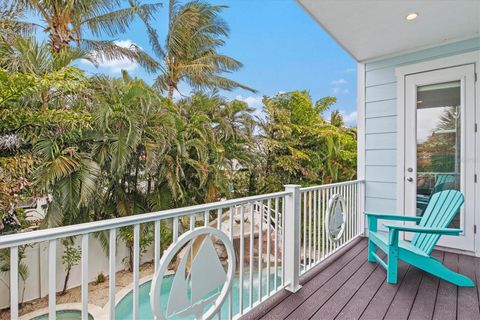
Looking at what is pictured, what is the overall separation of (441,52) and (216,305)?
153 inches

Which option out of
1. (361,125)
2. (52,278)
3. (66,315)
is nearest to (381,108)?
(361,125)

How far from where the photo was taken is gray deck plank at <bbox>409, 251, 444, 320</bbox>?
207cm

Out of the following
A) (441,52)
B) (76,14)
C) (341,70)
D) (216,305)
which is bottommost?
(216,305)

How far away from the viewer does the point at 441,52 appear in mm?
3482

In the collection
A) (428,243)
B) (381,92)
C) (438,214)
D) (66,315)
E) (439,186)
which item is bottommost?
(66,315)

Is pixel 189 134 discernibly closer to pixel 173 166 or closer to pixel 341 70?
pixel 173 166

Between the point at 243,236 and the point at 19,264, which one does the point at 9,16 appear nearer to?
the point at 19,264

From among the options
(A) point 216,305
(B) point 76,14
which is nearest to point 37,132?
(A) point 216,305

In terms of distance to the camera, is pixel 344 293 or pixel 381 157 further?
pixel 381 157

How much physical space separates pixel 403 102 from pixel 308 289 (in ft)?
9.03

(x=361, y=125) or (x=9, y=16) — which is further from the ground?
(x=9, y=16)

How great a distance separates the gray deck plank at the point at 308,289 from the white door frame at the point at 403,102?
42.8 inches

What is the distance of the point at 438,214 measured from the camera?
2852 mm

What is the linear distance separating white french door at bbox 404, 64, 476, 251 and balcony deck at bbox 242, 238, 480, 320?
76 centimetres
